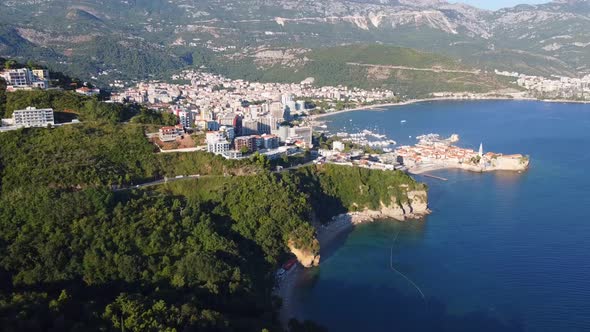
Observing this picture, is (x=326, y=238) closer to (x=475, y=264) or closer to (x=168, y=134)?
(x=475, y=264)

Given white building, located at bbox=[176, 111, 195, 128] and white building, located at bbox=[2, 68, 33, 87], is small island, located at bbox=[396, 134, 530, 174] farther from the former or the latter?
white building, located at bbox=[2, 68, 33, 87]

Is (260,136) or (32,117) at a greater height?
(32,117)

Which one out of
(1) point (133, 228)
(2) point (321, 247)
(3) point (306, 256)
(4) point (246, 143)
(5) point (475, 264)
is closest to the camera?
(1) point (133, 228)

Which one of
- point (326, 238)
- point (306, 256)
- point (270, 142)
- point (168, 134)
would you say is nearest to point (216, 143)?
point (168, 134)

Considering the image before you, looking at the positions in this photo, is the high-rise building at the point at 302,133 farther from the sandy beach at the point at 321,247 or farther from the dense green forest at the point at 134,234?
the sandy beach at the point at 321,247

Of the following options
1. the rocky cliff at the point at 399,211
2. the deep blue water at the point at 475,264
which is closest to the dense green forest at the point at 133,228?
the rocky cliff at the point at 399,211

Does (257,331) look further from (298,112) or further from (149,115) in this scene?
(298,112)
